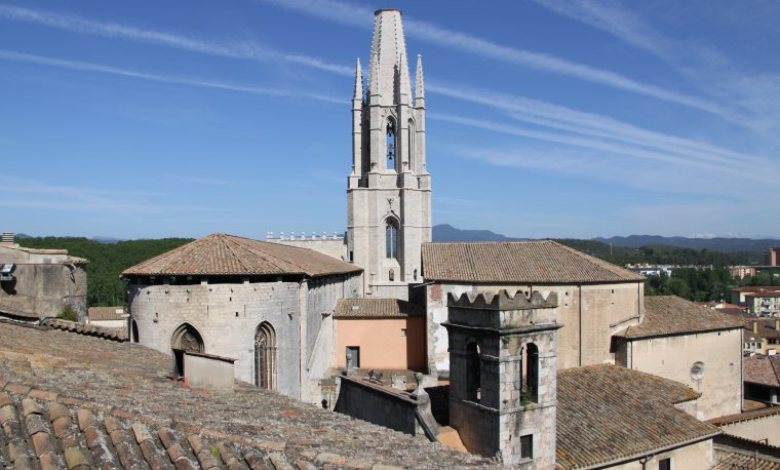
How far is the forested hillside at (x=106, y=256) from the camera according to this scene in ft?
286

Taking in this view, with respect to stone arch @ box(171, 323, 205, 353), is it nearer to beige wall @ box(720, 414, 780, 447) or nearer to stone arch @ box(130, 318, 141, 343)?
stone arch @ box(130, 318, 141, 343)

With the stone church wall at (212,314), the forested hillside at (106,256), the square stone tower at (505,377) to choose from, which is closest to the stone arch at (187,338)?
the stone church wall at (212,314)

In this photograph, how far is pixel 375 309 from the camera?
35.3m

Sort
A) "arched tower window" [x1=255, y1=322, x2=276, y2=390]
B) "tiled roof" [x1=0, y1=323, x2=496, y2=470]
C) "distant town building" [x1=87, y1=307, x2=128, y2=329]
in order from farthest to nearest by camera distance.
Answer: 1. "distant town building" [x1=87, y1=307, x2=128, y2=329]
2. "arched tower window" [x1=255, y1=322, x2=276, y2=390]
3. "tiled roof" [x1=0, y1=323, x2=496, y2=470]

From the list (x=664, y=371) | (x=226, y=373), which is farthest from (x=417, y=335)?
(x=226, y=373)

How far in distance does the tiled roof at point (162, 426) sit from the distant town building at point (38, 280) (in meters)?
18.1

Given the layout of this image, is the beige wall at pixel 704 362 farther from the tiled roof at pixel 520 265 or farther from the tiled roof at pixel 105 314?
the tiled roof at pixel 105 314

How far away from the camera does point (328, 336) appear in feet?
109

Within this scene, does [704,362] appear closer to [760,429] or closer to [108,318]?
[760,429]

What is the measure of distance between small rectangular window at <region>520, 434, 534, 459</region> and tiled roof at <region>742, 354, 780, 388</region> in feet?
85.1

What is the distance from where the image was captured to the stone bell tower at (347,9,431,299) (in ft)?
141

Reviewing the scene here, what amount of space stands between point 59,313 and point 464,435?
2152 cm

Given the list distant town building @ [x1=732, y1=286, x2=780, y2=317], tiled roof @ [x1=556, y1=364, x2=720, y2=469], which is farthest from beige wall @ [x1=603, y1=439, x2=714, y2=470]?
distant town building @ [x1=732, y1=286, x2=780, y2=317]

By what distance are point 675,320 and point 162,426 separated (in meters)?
31.2
